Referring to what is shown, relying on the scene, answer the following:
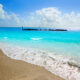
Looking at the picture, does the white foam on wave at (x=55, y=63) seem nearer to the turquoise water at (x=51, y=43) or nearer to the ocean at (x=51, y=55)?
the ocean at (x=51, y=55)

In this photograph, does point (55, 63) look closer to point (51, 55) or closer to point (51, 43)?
point (51, 55)

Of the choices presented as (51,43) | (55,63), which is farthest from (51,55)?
(51,43)

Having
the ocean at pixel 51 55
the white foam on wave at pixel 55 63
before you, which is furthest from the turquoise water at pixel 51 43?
the white foam on wave at pixel 55 63

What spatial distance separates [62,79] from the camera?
9.29ft

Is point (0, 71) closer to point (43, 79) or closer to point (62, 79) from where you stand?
point (43, 79)

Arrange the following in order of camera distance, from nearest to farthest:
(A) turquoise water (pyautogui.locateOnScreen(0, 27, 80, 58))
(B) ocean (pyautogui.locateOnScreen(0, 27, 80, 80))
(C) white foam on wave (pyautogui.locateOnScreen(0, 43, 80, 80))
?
(C) white foam on wave (pyautogui.locateOnScreen(0, 43, 80, 80)) < (B) ocean (pyautogui.locateOnScreen(0, 27, 80, 80)) < (A) turquoise water (pyautogui.locateOnScreen(0, 27, 80, 58))

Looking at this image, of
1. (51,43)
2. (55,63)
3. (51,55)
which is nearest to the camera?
(55,63)

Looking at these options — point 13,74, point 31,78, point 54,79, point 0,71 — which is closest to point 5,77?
point 13,74

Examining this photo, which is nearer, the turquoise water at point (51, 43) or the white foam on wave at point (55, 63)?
the white foam on wave at point (55, 63)

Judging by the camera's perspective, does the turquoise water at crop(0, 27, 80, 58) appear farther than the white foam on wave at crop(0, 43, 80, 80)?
Yes

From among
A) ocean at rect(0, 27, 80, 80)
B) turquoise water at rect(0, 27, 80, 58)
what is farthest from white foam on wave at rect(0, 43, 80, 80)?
turquoise water at rect(0, 27, 80, 58)

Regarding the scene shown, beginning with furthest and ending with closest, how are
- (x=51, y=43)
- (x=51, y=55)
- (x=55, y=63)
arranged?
(x=51, y=43)
(x=51, y=55)
(x=55, y=63)

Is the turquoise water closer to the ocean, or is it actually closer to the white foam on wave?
the ocean

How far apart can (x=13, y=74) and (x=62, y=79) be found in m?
1.92
